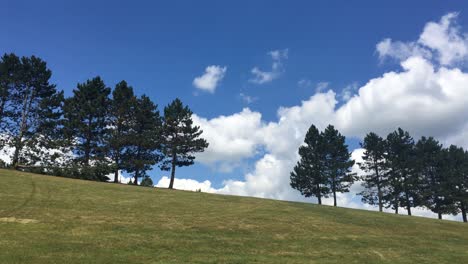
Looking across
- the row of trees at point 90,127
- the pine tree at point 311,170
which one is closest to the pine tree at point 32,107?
the row of trees at point 90,127

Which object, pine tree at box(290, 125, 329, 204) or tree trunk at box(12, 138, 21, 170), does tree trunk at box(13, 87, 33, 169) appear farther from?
pine tree at box(290, 125, 329, 204)

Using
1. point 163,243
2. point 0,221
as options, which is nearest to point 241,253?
point 163,243

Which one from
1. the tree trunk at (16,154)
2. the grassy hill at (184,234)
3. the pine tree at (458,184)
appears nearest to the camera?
the grassy hill at (184,234)

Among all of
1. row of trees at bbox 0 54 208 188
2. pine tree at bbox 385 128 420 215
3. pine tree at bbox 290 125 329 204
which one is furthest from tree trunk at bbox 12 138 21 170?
pine tree at bbox 385 128 420 215

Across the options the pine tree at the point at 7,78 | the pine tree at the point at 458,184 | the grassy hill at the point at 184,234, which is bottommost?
the grassy hill at the point at 184,234

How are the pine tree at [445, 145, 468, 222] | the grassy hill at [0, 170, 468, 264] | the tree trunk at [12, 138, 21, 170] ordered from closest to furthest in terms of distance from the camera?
the grassy hill at [0, 170, 468, 264] < the tree trunk at [12, 138, 21, 170] < the pine tree at [445, 145, 468, 222]

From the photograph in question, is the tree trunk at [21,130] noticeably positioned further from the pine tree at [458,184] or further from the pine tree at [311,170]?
the pine tree at [458,184]

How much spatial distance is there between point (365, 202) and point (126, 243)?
180ft

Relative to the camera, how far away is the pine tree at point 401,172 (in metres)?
61.0

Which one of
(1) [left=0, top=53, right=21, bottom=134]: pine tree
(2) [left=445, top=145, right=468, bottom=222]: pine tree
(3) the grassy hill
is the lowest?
(3) the grassy hill

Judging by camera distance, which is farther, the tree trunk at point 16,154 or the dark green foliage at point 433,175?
the dark green foliage at point 433,175

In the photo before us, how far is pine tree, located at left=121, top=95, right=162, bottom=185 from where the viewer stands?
54.3 m

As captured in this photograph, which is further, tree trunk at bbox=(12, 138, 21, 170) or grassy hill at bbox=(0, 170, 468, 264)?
tree trunk at bbox=(12, 138, 21, 170)

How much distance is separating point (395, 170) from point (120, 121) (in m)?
46.9
